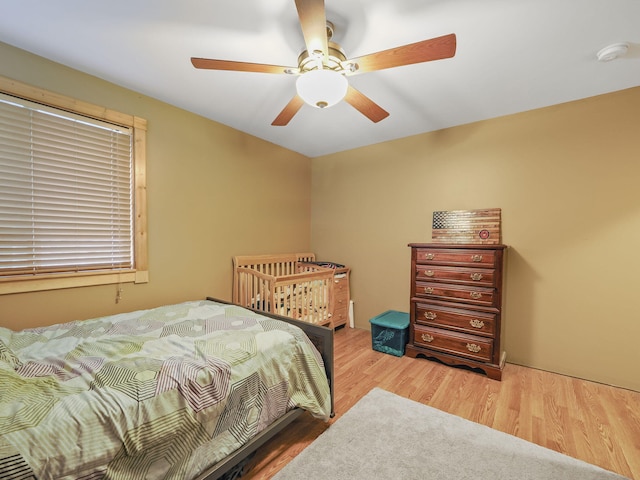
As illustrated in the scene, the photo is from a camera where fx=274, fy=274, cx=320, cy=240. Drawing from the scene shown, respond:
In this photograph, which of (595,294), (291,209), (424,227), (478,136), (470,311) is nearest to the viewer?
(595,294)

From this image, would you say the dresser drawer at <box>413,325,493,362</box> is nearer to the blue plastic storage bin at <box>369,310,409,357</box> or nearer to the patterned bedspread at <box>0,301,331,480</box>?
the blue plastic storage bin at <box>369,310,409,357</box>

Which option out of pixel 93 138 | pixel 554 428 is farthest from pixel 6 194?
pixel 554 428

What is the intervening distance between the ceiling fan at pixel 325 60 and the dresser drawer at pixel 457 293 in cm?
192

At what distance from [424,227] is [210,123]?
2.67 metres

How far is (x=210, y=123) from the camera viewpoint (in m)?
2.93

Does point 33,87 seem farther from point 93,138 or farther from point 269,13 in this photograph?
point 269,13

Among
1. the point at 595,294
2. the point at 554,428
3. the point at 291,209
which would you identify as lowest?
the point at 554,428

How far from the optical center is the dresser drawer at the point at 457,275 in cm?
248

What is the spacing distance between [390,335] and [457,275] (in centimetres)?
94

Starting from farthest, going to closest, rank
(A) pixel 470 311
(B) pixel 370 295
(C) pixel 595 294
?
(B) pixel 370 295 < (A) pixel 470 311 < (C) pixel 595 294

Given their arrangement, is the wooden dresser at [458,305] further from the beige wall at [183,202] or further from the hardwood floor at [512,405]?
the beige wall at [183,202]

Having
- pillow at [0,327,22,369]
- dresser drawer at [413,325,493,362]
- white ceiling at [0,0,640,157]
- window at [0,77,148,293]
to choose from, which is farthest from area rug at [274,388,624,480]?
white ceiling at [0,0,640,157]

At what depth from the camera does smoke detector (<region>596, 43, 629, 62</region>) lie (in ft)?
5.73

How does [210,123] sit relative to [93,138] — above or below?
above
